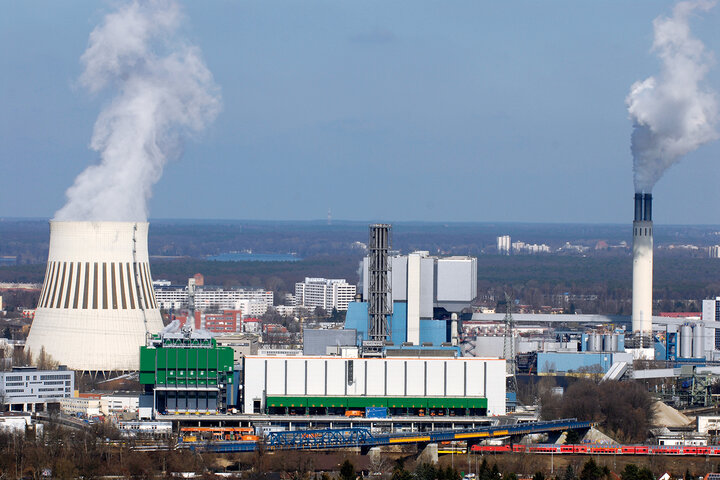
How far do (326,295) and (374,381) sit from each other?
45481mm

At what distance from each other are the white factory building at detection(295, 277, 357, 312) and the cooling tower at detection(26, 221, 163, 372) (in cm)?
3563

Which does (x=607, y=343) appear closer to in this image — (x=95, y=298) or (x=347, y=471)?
(x=95, y=298)

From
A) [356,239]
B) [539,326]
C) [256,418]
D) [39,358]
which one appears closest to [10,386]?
[39,358]

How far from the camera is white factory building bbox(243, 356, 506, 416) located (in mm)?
35625

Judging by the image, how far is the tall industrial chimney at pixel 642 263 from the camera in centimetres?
5428

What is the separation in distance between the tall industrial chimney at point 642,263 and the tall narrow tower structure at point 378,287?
1535 centimetres

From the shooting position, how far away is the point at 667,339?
53.3m

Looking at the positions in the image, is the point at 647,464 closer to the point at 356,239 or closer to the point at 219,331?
the point at 219,331

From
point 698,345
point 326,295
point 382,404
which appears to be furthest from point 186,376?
point 326,295

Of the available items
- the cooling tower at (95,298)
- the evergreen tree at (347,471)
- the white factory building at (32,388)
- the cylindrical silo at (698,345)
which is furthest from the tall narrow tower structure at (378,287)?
the cylindrical silo at (698,345)

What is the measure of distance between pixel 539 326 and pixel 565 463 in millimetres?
36027

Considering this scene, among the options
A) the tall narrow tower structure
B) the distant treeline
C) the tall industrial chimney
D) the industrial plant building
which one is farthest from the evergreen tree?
the distant treeline

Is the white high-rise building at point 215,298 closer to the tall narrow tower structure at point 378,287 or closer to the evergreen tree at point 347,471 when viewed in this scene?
the tall narrow tower structure at point 378,287

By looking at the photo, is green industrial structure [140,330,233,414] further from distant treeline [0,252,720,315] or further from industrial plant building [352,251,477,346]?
distant treeline [0,252,720,315]
